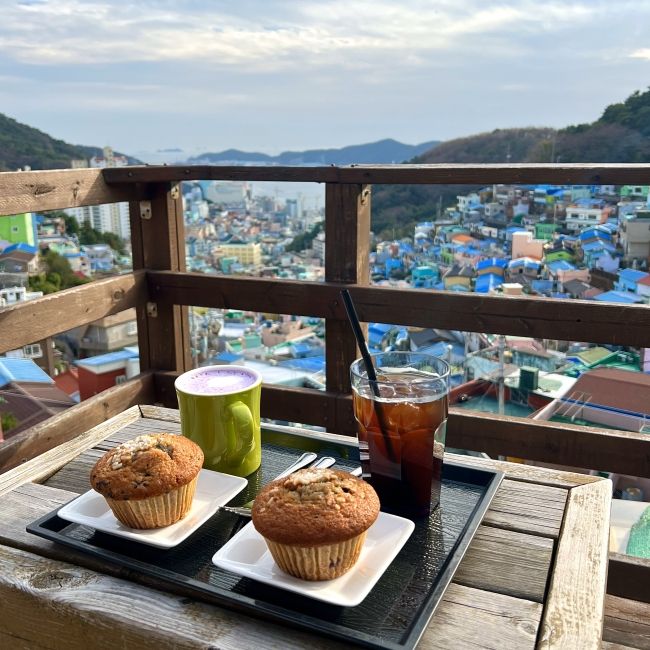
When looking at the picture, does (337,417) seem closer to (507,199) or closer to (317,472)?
(507,199)

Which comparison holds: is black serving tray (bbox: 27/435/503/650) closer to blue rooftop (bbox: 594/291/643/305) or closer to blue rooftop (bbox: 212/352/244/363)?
blue rooftop (bbox: 594/291/643/305)

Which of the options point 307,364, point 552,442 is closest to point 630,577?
point 552,442

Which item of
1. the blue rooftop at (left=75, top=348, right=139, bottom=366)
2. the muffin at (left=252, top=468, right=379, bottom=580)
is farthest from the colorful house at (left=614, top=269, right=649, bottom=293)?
the blue rooftop at (left=75, top=348, right=139, bottom=366)

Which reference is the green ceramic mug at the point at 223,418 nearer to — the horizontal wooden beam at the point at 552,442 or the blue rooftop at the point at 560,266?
the horizontal wooden beam at the point at 552,442

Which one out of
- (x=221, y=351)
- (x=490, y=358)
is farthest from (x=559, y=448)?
(x=221, y=351)

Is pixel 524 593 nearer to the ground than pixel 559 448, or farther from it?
farther from it
